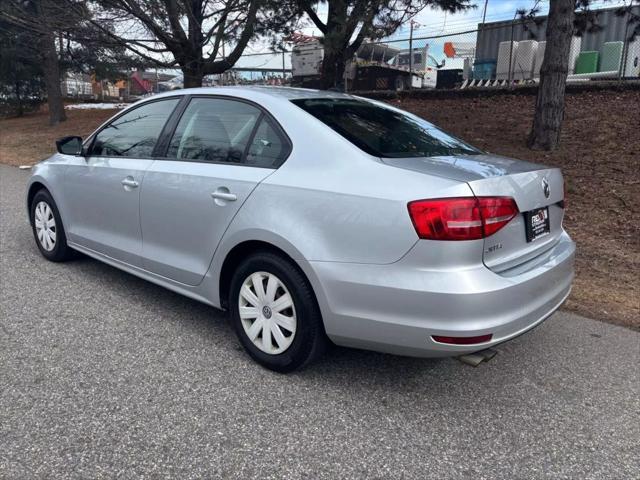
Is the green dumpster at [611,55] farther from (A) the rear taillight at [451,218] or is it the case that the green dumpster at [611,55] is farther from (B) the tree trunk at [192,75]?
(A) the rear taillight at [451,218]

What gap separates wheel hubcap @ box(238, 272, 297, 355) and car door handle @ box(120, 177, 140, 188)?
128 centimetres

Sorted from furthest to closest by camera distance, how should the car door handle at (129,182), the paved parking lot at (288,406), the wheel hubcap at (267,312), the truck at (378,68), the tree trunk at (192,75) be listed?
the truck at (378,68)
the tree trunk at (192,75)
the car door handle at (129,182)
the wheel hubcap at (267,312)
the paved parking lot at (288,406)

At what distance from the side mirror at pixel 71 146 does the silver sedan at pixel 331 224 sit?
2.21ft

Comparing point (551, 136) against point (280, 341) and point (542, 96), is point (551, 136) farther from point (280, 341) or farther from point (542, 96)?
point (280, 341)

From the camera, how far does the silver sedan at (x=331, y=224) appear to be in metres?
2.61

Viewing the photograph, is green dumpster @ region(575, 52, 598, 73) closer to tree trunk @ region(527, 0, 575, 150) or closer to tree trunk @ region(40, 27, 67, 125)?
tree trunk @ region(527, 0, 575, 150)

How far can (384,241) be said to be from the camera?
8.75 ft

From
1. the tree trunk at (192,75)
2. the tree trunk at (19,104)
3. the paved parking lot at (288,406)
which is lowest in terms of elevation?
the paved parking lot at (288,406)

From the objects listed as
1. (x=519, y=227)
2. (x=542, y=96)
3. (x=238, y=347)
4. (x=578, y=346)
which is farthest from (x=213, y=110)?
(x=542, y=96)

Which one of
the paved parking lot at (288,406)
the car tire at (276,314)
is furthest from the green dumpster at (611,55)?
the car tire at (276,314)

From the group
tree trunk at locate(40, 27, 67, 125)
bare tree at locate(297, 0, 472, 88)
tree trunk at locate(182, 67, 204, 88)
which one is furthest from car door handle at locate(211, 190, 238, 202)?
tree trunk at locate(40, 27, 67, 125)

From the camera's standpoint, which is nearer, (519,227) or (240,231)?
(519,227)

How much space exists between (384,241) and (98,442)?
164 cm

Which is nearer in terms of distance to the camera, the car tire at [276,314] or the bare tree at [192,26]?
the car tire at [276,314]
